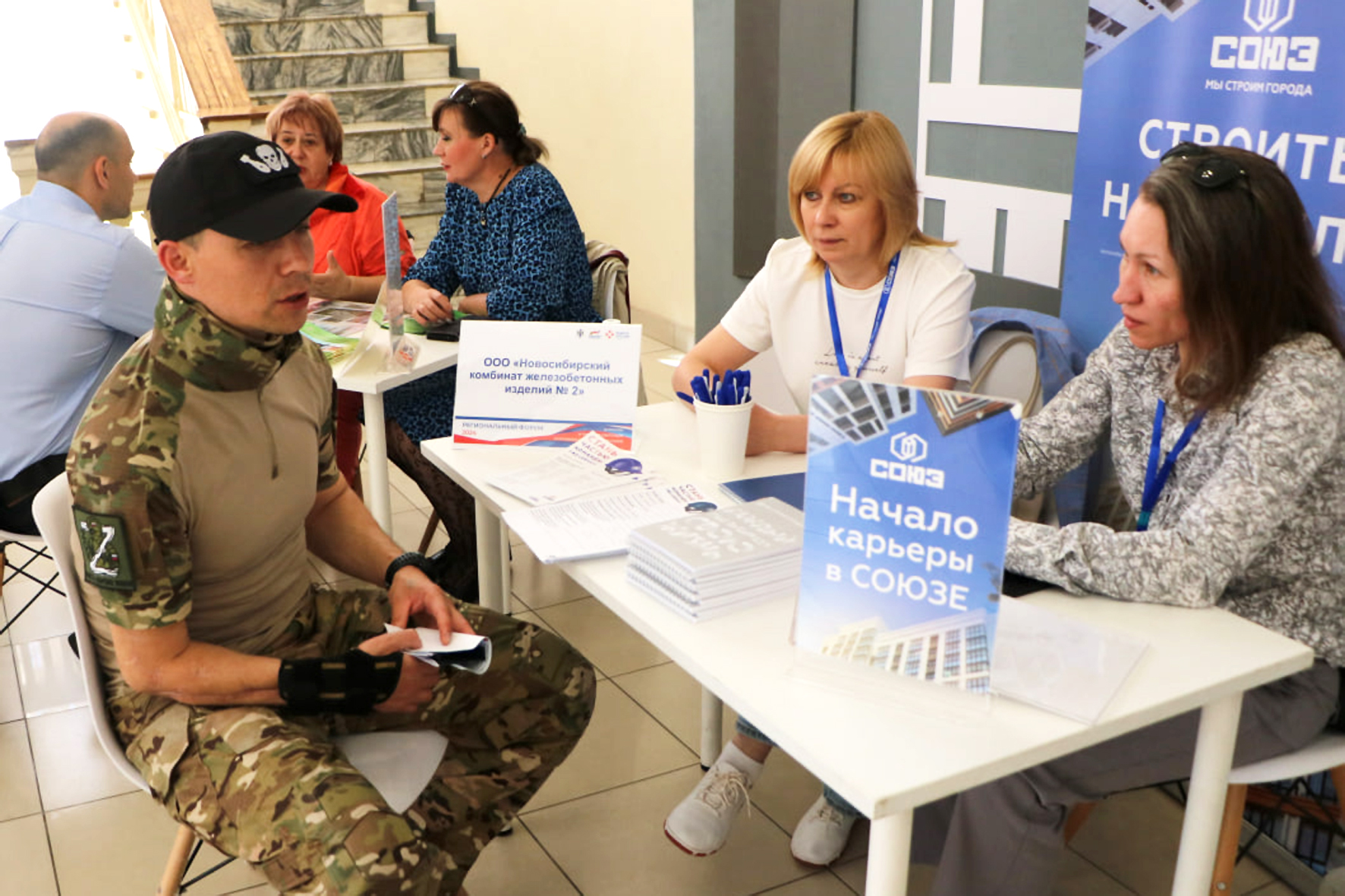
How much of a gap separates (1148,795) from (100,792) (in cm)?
221

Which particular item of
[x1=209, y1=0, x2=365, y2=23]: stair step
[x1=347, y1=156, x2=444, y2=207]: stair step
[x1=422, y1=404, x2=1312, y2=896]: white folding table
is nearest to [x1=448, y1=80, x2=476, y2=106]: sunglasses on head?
[x1=422, y1=404, x2=1312, y2=896]: white folding table

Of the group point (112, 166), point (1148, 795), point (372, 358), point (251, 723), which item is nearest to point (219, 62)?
point (112, 166)

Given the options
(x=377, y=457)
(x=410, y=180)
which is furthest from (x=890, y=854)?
(x=410, y=180)

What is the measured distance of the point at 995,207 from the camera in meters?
2.87

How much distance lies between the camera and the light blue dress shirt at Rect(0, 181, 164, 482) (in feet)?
8.72

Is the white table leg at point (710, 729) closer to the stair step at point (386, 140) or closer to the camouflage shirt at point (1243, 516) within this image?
the camouflage shirt at point (1243, 516)

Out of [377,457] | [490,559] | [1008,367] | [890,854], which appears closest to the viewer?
[890,854]

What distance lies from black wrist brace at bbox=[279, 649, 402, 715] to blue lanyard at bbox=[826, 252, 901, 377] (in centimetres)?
106

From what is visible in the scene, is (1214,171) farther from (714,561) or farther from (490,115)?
(490,115)

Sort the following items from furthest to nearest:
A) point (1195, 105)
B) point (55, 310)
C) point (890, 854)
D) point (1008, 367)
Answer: point (55, 310)
point (1008, 367)
point (1195, 105)
point (890, 854)

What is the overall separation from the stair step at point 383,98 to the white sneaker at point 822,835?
5.01 m

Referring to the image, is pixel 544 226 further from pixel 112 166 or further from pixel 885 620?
pixel 885 620

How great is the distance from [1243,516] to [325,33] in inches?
244

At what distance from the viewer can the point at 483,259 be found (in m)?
3.27
